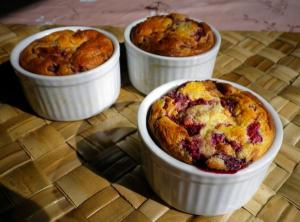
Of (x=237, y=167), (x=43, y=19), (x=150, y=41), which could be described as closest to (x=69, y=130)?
(x=150, y=41)

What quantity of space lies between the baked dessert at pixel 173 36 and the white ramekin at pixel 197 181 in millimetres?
288

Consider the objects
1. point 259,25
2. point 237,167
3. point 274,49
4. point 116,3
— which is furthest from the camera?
point 116,3

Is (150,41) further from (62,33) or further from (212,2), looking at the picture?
(212,2)

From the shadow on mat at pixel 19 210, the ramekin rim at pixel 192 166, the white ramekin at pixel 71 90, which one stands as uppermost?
the ramekin rim at pixel 192 166

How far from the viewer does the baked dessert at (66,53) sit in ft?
3.02

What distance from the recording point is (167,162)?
2.20 ft

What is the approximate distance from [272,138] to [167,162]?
Result: 9.8 inches

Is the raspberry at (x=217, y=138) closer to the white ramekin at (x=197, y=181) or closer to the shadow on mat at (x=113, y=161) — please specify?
the white ramekin at (x=197, y=181)

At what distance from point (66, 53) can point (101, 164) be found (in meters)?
0.35

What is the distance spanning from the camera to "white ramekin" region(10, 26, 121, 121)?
2.98ft

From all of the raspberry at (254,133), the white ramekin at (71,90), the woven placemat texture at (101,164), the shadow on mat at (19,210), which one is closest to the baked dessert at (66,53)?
the white ramekin at (71,90)

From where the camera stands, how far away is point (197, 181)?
0.67 m

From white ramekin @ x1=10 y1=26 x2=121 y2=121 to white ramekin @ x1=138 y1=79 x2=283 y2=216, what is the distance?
233 mm

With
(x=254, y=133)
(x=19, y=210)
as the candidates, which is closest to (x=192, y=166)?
(x=254, y=133)
